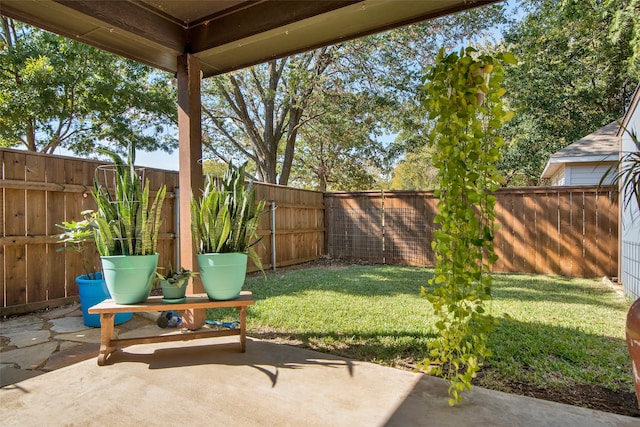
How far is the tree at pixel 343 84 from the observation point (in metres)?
8.36

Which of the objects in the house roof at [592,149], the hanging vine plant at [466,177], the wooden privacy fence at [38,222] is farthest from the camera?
the house roof at [592,149]

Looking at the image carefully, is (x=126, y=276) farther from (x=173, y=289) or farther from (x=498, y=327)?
(x=498, y=327)

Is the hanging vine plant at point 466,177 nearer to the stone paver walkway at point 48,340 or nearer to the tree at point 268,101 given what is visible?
the stone paver walkway at point 48,340

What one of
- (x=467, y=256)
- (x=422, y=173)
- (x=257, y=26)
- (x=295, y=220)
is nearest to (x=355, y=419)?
(x=467, y=256)

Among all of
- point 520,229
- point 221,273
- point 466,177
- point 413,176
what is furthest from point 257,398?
point 413,176

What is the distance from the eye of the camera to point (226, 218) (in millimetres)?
2367

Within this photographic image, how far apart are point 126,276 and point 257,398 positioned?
111cm

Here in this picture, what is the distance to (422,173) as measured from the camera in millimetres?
25938

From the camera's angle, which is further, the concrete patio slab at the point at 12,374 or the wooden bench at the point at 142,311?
the wooden bench at the point at 142,311

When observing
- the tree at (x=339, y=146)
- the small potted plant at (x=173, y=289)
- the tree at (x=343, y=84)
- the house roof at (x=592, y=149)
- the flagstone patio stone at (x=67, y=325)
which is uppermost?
the tree at (x=343, y=84)

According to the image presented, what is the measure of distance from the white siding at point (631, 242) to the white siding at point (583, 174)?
2.92 meters

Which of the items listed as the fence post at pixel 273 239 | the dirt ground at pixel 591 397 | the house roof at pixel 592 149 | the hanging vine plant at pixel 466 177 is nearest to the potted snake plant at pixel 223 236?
the hanging vine plant at pixel 466 177

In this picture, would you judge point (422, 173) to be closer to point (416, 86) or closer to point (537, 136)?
point (537, 136)

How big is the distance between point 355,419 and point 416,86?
27.5 ft
